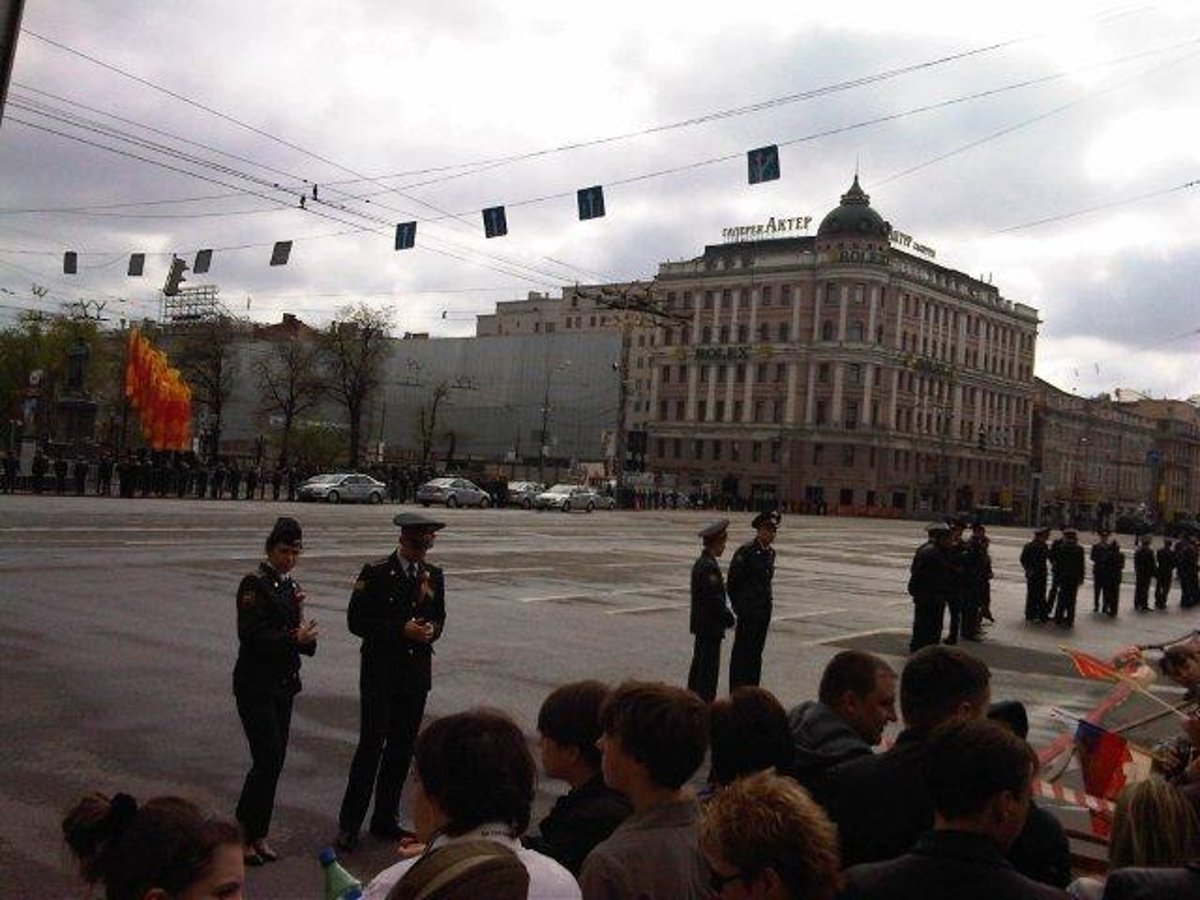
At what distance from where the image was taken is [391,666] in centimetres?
648

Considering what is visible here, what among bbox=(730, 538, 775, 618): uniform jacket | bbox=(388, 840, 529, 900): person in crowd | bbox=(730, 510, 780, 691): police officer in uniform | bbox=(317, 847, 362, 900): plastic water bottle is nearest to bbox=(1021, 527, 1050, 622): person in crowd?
bbox=(730, 538, 775, 618): uniform jacket

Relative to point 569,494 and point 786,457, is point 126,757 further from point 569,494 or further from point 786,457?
point 786,457

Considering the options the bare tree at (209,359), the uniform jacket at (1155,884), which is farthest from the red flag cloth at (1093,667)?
the bare tree at (209,359)

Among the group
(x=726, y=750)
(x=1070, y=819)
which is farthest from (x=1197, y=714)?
(x=726, y=750)

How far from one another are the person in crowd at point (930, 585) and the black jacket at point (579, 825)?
11.8 m

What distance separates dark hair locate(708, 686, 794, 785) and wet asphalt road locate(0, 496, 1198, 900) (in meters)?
2.74

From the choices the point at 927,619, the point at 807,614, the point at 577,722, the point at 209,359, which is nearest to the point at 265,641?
the point at 577,722

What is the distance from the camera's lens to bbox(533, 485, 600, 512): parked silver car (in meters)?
60.6

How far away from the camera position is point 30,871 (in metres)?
5.50

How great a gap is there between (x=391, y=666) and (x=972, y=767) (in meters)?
4.07

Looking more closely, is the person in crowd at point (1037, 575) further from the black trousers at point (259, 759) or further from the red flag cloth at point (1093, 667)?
the black trousers at point (259, 759)

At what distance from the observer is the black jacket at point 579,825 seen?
346 centimetres

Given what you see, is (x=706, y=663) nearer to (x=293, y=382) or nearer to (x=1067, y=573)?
(x=1067, y=573)

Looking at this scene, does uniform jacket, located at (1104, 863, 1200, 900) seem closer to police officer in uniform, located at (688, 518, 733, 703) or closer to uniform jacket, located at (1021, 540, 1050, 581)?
police officer in uniform, located at (688, 518, 733, 703)
